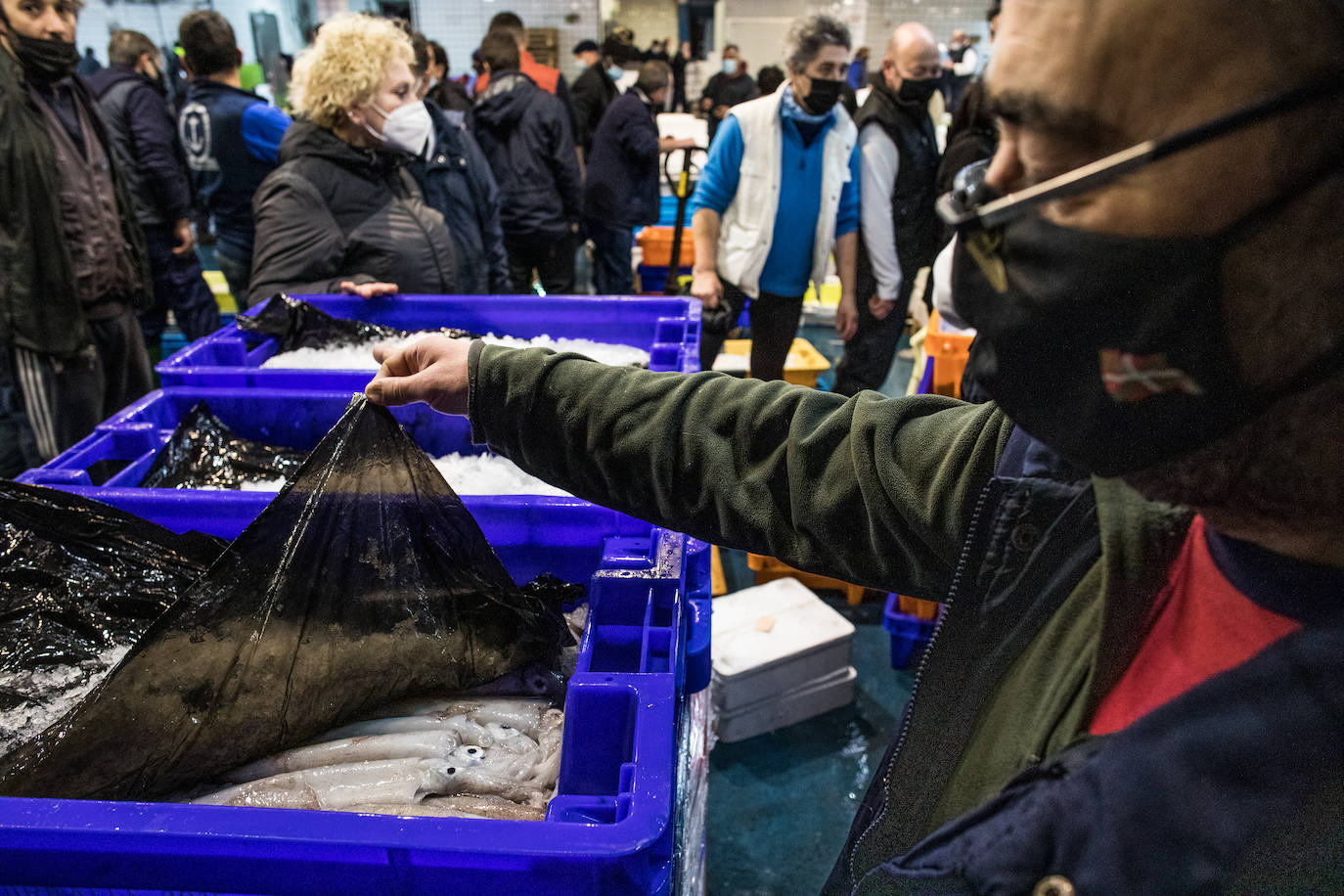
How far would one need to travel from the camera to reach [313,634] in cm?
105

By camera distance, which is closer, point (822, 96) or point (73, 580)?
point (73, 580)

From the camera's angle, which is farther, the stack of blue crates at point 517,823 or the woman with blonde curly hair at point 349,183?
the woman with blonde curly hair at point 349,183

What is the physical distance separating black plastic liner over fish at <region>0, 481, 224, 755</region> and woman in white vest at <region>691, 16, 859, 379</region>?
2355 mm

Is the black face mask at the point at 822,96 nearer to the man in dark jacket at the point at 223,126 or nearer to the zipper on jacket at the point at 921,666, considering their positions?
the man in dark jacket at the point at 223,126

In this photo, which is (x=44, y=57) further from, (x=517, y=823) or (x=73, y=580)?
(x=517, y=823)

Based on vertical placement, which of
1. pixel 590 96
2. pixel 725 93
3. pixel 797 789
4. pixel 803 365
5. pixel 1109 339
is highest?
pixel 725 93

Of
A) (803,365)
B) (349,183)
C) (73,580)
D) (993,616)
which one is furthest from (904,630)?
(349,183)

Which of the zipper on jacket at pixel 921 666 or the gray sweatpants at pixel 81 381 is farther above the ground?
the zipper on jacket at pixel 921 666

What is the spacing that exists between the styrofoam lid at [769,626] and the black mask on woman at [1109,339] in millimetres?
1685

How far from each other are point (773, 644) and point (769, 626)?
0.07 m

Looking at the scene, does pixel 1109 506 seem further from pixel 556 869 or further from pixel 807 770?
pixel 807 770

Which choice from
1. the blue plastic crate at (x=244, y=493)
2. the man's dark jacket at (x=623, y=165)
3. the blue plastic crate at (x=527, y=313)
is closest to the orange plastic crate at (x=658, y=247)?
the man's dark jacket at (x=623, y=165)

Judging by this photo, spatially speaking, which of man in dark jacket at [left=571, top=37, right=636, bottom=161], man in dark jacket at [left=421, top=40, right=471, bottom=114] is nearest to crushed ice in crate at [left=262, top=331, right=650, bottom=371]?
man in dark jacket at [left=421, top=40, right=471, bottom=114]

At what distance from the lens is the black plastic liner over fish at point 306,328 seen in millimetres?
2188
